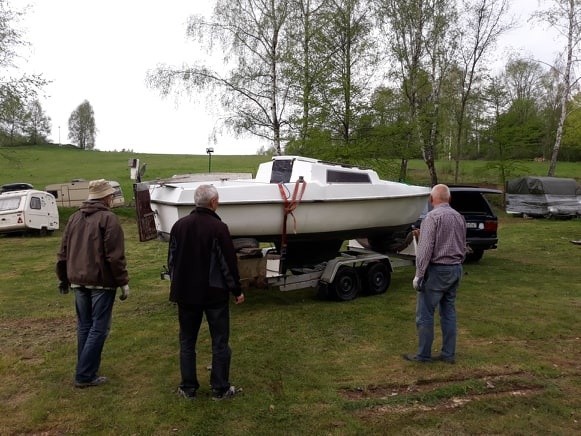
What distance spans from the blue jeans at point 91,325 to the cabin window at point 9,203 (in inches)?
600

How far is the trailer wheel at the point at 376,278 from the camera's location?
8.04 m

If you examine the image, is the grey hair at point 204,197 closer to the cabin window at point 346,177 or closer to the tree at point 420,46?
the cabin window at point 346,177

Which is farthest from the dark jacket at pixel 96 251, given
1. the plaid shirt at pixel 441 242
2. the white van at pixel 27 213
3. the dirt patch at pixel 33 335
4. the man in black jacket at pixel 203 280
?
the white van at pixel 27 213

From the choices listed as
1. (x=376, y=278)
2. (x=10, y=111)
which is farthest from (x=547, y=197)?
(x=10, y=111)

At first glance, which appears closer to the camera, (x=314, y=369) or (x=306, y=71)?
(x=314, y=369)

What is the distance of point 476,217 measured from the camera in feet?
34.0

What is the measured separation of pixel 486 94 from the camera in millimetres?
25188

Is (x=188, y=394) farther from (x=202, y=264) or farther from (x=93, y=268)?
(x=93, y=268)

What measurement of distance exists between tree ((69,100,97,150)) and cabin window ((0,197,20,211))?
66565 millimetres

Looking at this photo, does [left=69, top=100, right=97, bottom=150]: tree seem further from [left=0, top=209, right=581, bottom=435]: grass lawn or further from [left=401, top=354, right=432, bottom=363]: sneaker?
[left=401, top=354, right=432, bottom=363]: sneaker

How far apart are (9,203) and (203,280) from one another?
16.7 m

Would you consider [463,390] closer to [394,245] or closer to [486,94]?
[394,245]

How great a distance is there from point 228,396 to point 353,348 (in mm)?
1806

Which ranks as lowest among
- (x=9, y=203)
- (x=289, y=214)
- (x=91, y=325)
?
(x=91, y=325)
